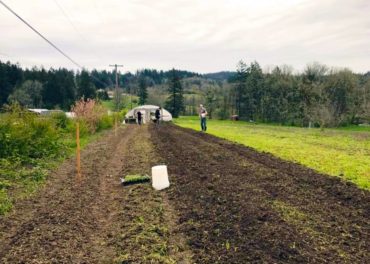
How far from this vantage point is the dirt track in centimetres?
530

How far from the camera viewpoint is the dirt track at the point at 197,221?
5.30 metres

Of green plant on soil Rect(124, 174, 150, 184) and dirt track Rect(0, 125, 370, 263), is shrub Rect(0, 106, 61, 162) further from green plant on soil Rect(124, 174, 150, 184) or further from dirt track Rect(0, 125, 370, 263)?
green plant on soil Rect(124, 174, 150, 184)

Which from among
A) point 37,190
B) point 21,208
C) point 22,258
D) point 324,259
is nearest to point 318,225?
point 324,259

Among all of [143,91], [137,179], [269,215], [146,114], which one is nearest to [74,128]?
[137,179]

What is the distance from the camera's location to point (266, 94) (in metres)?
68.8

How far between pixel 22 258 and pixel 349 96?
5764cm

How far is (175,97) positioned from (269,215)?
268 feet

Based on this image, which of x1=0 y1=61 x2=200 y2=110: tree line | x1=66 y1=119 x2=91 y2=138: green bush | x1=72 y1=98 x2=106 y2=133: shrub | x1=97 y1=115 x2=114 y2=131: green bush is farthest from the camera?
x1=0 y1=61 x2=200 y2=110: tree line

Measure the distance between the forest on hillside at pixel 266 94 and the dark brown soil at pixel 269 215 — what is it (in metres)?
30.2

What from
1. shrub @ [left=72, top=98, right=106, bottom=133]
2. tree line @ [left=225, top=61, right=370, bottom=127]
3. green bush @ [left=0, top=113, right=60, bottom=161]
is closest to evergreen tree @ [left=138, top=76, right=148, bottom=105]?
tree line @ [left=225, top=61, right=370, bottom=127]

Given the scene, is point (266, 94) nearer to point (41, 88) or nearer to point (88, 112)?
point (88, 112)

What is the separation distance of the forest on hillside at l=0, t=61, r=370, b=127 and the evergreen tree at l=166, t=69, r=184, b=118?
65 centimetres

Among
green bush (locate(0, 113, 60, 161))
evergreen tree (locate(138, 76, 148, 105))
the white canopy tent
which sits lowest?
the white canopy tent

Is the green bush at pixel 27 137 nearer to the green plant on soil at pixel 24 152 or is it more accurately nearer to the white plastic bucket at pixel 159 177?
the green plant on soil at pixel 24 152
